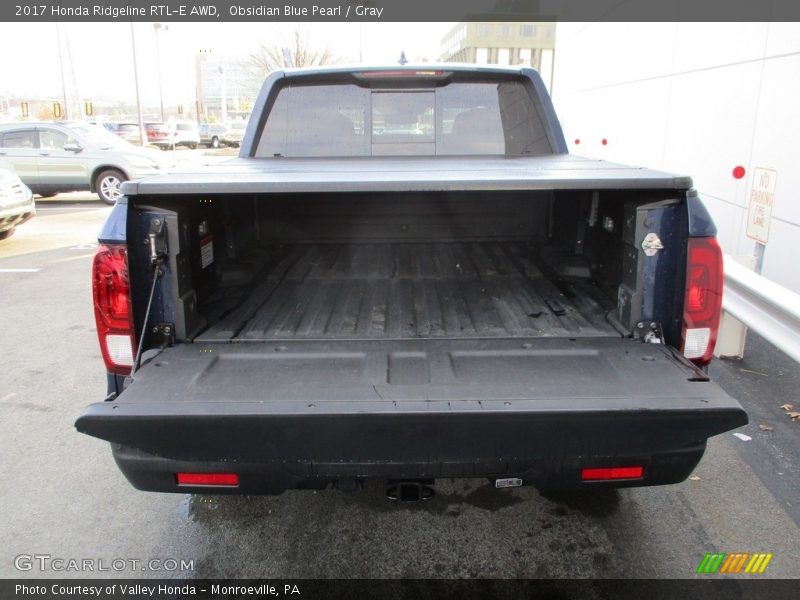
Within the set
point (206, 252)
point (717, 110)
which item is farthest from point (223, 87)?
point (206, 252)

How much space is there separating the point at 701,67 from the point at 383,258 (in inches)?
300

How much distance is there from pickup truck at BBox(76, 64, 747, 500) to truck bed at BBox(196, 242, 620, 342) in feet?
0.06

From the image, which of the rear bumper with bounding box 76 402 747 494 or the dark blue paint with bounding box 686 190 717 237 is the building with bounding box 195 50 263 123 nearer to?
the dark blue paint with bounding box 686 190 717 237

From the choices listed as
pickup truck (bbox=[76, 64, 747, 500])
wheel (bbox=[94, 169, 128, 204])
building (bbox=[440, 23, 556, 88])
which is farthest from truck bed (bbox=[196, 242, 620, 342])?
building (bbox=[440, 23, 556, 88])

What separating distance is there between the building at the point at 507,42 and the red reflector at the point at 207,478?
3274 inches

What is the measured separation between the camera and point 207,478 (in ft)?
7.64

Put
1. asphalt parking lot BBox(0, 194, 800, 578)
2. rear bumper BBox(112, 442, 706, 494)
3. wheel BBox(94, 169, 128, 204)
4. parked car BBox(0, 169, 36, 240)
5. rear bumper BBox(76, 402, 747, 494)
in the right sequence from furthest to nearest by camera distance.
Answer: wheel BBox(94, 169, 128, 204)
parked car BBox(0, 169, 36, 240)
asphalt parking lot BBox(0, 194, 800, 578)
rear bumper BBox(112, 442, 706, 494)
rear bumper BBox(76, 402, 747, 494)

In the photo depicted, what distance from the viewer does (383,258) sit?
4.22 meters

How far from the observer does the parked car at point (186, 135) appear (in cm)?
3781

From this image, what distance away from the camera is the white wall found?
22.4 ft

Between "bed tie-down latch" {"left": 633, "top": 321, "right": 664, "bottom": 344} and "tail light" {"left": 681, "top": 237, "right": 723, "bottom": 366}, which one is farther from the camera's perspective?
"bed tie-down latch" {"left": 633, "top": 321, "right": 664, "bottom": 344}

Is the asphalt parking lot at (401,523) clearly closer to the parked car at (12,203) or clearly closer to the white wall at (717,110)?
the white wall at (717,110)

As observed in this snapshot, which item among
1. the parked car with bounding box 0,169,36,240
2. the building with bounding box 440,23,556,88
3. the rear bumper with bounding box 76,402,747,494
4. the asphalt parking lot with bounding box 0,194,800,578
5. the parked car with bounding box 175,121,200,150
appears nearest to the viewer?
the rear bumper with bounding box 76,402,747,494

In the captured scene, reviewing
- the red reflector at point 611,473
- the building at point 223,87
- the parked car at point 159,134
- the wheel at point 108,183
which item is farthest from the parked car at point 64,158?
the parked car at point 159,134
